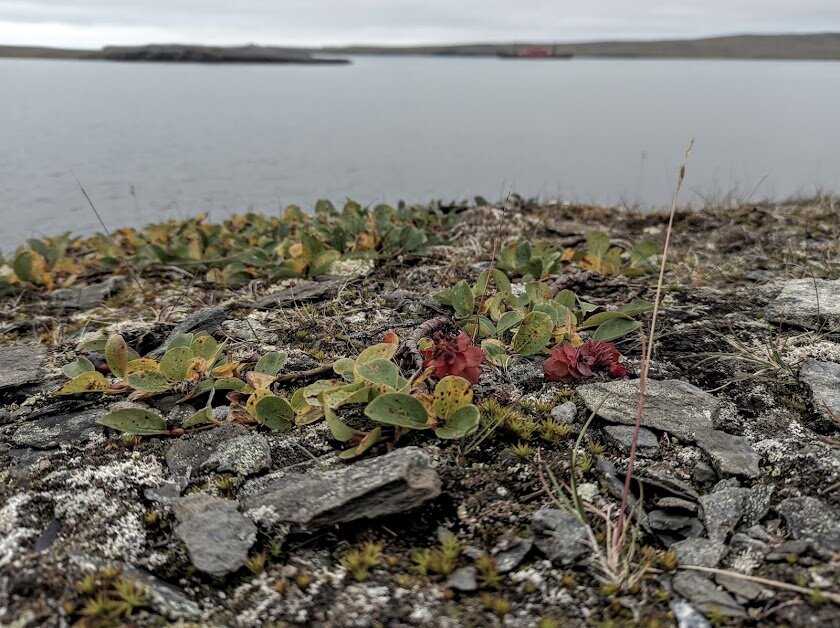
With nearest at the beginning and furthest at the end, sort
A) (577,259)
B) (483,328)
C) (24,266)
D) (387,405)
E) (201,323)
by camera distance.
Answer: (387,405) → (483,328) → (201,323) → (577,259) → (24,266)

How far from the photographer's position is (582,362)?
3072 mm

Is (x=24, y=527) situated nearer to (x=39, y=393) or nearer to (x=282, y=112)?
(x=39, y=393)

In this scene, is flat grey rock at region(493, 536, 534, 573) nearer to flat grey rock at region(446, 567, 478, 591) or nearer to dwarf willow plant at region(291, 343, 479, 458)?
flat grey rock at region(446, 567, 478, 591)

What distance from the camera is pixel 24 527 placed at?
2189 millimetres

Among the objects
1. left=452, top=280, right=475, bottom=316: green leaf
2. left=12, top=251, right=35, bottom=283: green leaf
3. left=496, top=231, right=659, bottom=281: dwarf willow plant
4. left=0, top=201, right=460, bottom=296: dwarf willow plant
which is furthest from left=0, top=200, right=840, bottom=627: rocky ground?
left=12, top=251, right=35, bottom=283: green leaf

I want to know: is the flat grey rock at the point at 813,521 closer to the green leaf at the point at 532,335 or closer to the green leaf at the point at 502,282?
the green leaf at the point at 532,335

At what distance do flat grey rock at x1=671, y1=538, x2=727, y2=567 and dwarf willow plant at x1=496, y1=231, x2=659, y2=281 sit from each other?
7.87 feet

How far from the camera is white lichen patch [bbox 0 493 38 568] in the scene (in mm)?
2037

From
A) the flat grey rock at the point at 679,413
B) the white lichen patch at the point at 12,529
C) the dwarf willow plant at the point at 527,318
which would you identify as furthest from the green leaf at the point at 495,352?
the white lichen patch at the point at 12,529

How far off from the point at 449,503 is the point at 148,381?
150 centimetres

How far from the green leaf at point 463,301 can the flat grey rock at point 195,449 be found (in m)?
1.36

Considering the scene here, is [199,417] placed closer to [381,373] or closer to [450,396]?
[381,373]

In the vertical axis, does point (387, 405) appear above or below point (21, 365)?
above

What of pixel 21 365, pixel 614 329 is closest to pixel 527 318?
pixel 614 329
